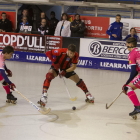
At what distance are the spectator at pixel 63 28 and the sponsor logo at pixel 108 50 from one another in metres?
1.11

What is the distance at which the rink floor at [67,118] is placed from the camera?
442cm

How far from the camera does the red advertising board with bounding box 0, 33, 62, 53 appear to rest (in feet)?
37.6

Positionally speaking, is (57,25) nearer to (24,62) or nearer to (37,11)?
(24,62)

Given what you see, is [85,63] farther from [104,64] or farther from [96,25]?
[96,25]

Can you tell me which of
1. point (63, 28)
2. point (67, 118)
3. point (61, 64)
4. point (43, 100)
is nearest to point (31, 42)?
point (63, 28)

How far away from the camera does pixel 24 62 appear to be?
1172 cm

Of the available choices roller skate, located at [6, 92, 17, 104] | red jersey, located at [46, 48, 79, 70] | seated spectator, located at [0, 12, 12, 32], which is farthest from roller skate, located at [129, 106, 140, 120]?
seated spectator, located at [0, 12, 12, 32]

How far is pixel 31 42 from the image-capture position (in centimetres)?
1173

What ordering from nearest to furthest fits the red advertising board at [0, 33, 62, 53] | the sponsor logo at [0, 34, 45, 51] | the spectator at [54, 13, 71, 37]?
the spectator at [54, 13, 71, 37], the red advertising board at [0, 33, 62, 53], the sponsor logo at [0, 34, 45, 51]

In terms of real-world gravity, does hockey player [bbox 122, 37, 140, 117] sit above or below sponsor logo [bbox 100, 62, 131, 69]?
above

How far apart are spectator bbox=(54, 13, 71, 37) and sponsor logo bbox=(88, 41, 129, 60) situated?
3.64 feet

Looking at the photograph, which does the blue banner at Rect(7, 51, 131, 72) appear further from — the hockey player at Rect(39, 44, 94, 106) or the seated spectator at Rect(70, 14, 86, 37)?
the hockey player at Rect(39, 44, 94, 106)

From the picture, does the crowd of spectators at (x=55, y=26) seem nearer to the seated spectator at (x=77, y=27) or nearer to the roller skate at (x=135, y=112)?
the seated spectator at (x=77, y=27)

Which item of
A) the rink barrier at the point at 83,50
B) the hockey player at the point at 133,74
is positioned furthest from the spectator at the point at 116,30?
the hockey player at the point at 133,74
